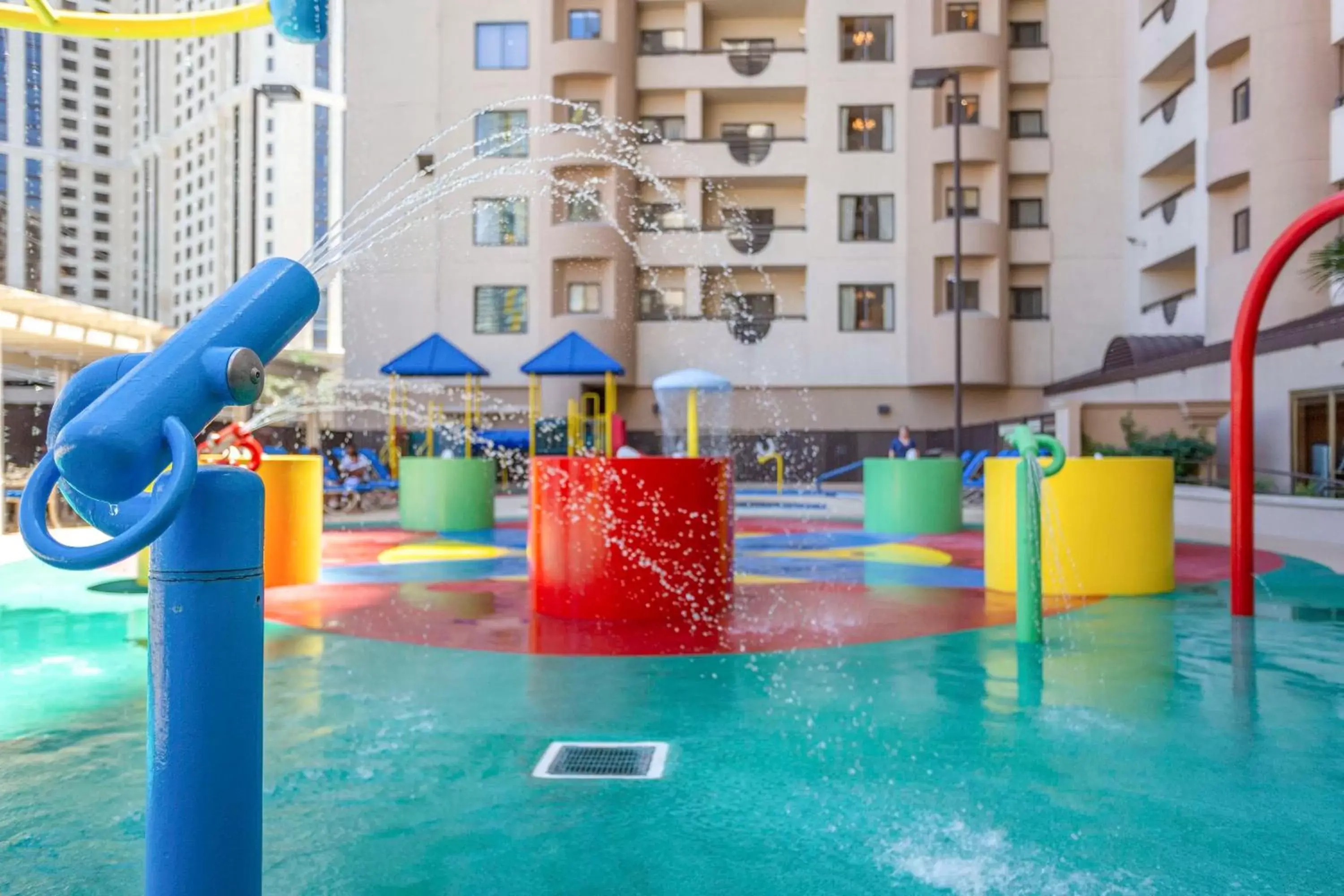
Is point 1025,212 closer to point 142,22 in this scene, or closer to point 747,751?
point 142,22

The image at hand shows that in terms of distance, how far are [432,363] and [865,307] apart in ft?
50.2

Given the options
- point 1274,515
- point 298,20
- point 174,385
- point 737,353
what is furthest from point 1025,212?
point 174,385

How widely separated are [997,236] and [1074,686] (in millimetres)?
27196

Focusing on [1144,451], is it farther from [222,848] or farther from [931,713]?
[222,848]

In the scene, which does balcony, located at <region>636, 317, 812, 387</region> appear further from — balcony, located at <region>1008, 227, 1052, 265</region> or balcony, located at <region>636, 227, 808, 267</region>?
balcony, located at <region>1008, 227, 1052, 265</region>

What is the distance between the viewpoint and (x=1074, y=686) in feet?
16.0

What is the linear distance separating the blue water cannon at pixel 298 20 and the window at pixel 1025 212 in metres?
28.3

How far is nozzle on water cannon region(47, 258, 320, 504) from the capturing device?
165 cm

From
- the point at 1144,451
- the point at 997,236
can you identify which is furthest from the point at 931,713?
the point at 997,236

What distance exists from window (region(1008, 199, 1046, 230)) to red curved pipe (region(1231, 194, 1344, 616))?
25.2 meters

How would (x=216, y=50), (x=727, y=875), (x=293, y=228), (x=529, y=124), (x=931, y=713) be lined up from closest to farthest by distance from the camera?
(x=727, y=875)
(x=931, y=713)
(x=529, y=124)
(x=216, y=50)
(x=293, y=228)

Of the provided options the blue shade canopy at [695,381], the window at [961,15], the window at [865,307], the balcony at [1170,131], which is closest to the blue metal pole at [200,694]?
the blue shade canopy at [695,381]

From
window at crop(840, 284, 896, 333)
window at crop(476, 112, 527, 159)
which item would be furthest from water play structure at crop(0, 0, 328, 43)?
window at crop(840, 284, 896, 333)

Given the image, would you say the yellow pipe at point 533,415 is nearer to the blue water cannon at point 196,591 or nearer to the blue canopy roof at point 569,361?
the blue canopy roof at point 569,361
